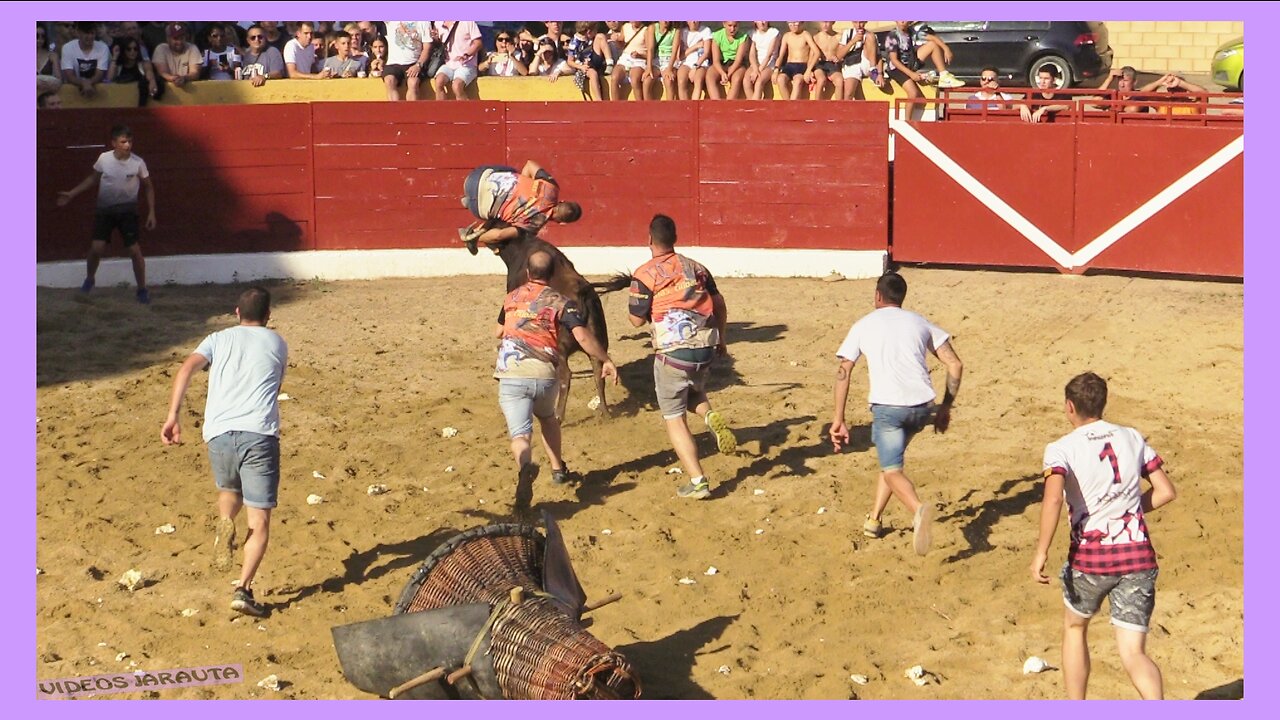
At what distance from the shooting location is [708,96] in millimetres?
17469

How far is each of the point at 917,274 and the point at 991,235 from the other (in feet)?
2.73

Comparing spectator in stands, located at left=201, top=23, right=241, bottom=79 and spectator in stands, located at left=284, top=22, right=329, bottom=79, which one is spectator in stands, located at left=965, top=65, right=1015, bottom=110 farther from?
spectator in stands, located at left=201, top=23, right=241, bottom=79

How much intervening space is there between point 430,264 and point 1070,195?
20.6ft

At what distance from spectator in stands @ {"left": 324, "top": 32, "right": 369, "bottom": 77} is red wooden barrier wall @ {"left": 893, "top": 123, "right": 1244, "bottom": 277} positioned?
20.9ft

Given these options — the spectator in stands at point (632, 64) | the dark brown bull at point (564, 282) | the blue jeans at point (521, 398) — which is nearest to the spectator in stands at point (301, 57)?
the spectator in stands at point (632, 64)

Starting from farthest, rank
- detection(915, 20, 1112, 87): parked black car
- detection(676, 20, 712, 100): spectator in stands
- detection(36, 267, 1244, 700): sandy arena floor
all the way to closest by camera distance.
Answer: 1. detection(915, 20, 1112, 87): parked black car
2. detection(676, 20, 712, 100): spectator in stands
3. detection(36, 267, 1244, 700): sandy arena floor

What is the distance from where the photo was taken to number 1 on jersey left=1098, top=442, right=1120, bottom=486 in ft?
21.0

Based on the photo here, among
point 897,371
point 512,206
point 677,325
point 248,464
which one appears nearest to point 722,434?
point 677,325

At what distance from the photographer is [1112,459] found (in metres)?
6.41

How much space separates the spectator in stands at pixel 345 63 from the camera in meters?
18.2

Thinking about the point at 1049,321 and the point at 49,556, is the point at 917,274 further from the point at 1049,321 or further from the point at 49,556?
the point at 49,556

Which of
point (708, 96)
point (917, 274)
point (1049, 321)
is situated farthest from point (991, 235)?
point (708, 96)

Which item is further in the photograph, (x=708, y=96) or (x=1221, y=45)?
(x=1221, y=45)

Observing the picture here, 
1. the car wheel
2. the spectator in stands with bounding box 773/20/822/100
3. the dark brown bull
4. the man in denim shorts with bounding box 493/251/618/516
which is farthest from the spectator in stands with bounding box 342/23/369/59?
the man in denim shorts with bounding box 493/251/618/516
